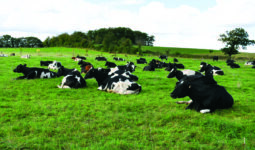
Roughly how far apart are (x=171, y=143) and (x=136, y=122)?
131cm

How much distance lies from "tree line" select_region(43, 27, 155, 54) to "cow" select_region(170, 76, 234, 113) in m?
63.0

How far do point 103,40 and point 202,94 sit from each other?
88513mm

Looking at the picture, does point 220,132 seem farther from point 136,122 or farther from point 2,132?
point 2,132

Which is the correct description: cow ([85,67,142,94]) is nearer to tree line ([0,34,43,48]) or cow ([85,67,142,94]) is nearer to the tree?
the tree

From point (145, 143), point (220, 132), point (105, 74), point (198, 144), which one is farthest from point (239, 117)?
point (105, 74)

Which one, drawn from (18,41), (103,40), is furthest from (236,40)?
(18,41)

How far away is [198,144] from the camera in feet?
13.3

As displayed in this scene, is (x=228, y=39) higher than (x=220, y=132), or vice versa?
(x=228, y=39)

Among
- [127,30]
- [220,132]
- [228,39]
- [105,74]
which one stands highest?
[127,30]

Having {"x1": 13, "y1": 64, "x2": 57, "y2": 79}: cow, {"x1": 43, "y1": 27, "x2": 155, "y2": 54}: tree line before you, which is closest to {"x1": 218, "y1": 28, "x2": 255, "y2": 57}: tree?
{"x1": 43, "y1": 27, "x2": 155, "y2": 54}: tree line

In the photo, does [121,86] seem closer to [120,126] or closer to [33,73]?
[120,126]

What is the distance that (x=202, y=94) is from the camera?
21.4 feet

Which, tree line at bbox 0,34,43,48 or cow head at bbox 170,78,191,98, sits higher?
tree line at bbox 0,34,43,48

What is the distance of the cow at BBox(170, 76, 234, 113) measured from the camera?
Answer: 21.0 feet
